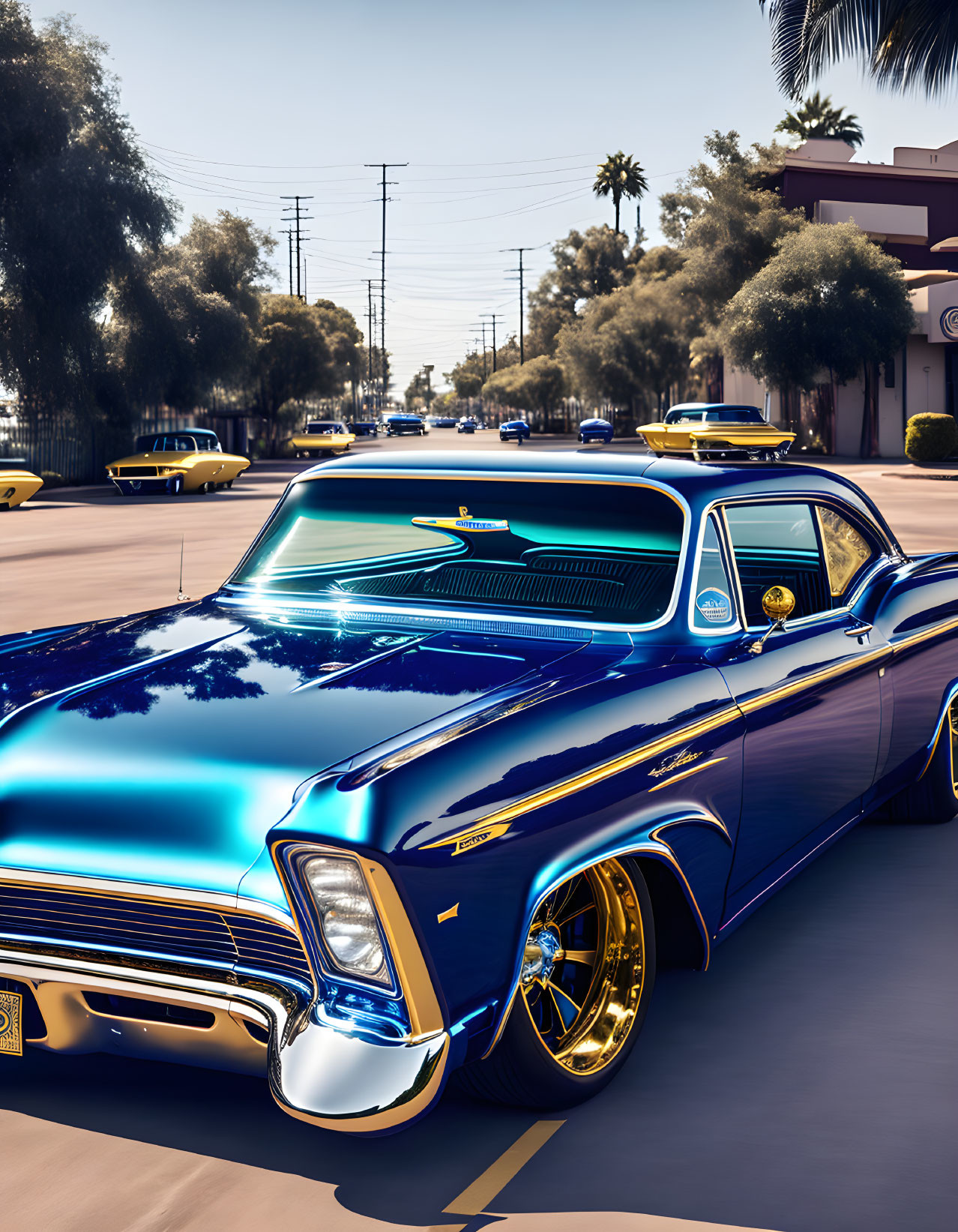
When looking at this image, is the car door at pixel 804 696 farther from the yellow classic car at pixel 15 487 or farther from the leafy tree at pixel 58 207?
the leafy tree at pixel 58 207

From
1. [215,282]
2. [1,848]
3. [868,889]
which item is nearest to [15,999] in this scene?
[1,848]

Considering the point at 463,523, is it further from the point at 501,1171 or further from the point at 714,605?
the point at 501,1171

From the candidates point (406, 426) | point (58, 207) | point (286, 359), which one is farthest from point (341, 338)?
point (58, 207)

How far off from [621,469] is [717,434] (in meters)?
30.2

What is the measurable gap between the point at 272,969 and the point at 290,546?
205cm

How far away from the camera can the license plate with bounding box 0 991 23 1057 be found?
2801 millimetres

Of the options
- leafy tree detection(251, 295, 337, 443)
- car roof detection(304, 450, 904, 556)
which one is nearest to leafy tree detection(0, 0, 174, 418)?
leafy tree detection(251, 295, 337, 443)

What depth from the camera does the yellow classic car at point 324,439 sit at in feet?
180

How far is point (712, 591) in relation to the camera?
381 cm

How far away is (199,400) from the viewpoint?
1698 inches

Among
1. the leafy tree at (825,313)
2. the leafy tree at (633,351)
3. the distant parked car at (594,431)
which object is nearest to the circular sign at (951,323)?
the leafy tree at (825,313)

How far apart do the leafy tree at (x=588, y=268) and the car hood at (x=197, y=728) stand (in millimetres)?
82413

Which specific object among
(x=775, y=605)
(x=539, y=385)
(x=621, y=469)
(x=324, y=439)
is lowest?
(x=775, y=605)

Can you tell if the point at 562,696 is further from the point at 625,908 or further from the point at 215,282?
the point at 215,282
